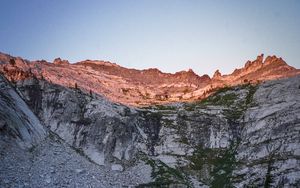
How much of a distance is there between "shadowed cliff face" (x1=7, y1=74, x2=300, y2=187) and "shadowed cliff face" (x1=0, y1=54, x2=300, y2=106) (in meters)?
6.71

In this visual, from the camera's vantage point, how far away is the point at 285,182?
49844 mm

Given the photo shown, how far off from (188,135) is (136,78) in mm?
A: 60388

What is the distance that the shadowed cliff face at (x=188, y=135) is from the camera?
55.9m

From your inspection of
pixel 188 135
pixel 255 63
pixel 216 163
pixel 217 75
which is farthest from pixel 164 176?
pixel 217 75

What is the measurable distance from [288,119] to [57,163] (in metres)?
40.3

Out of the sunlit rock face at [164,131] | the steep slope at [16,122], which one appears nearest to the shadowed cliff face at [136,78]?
the sunlit rock face at [164,131]

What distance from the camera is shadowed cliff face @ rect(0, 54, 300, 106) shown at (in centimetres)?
7688

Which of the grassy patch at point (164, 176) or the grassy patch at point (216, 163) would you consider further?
the grassy patch at point (216, 163)

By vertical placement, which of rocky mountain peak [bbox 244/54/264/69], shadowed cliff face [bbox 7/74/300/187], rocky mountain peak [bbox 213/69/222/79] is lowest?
shadowed cliff face [bbox 7/74/300/187]

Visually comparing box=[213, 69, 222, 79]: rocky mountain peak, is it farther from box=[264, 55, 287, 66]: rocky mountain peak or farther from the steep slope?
the steep slope

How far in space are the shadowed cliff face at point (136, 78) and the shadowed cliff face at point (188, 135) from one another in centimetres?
671

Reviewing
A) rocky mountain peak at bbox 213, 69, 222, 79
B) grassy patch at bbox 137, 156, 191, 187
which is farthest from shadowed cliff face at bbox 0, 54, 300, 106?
grassy patch at bbox 137, 156, 191, 187

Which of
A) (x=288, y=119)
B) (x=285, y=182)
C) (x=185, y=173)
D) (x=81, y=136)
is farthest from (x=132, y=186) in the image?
(x=288, y=119)

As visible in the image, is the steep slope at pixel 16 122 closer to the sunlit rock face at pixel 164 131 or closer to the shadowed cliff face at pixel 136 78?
the sunlit rock face at pixel 164 131
